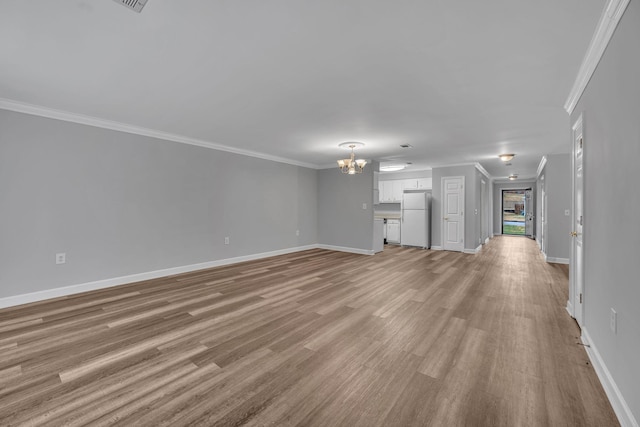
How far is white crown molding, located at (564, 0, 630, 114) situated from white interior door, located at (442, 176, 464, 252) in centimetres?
482

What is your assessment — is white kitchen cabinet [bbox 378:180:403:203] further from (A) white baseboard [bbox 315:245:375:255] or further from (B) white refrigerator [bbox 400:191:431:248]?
(A) white baseboard [bbox 315:245:375:255]

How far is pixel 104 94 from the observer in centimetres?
297

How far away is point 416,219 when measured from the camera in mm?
7855

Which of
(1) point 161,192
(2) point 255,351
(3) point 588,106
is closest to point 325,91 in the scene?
(3) point 588,106

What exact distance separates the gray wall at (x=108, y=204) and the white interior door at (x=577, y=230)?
206 inches

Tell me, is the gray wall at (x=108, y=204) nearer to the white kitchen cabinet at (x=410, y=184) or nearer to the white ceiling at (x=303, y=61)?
the white ceiling at (x=303, y=61)

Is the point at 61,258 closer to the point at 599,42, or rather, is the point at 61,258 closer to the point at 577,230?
the point at 599,42

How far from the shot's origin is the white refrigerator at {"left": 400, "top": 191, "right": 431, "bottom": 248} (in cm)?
775

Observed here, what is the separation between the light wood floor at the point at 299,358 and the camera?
1574 millimetres

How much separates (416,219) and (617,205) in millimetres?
6250

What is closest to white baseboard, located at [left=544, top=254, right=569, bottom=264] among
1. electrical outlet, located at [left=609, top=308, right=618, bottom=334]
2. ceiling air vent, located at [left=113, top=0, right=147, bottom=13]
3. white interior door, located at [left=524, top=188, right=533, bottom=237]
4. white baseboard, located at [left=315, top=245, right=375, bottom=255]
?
white baseboard, located at [left=315, top=245, right=375, bottom=255]

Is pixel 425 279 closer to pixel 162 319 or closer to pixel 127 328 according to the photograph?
pixel 162 319

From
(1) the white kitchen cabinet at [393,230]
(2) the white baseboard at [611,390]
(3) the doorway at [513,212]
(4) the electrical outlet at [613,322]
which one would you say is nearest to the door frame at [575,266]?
(2) the white baseboard at [611,390]

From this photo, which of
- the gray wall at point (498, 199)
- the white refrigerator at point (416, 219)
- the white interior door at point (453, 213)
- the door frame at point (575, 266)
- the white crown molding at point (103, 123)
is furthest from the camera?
the gray wall at point (498, 199)
